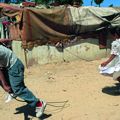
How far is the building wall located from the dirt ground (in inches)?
26.4

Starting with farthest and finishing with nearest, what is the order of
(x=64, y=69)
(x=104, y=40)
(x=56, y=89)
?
(x=104, y=40), (x=64, y=69), (x=56, y=89)

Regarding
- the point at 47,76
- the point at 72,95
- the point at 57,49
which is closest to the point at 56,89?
the point at 72,95

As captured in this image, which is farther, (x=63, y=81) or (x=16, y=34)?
(x=16, y=34)

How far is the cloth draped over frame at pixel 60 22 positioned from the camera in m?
12.8

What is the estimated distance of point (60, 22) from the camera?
534 inches

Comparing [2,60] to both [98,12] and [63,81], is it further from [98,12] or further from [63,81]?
[98,12]

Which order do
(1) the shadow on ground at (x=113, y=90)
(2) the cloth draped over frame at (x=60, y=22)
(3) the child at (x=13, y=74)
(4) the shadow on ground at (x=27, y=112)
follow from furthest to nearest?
(2) the cloth draped over frame at (x=60, y=22) → (1) the shadow on ground at (x=113, y=90) → (4) the shadow on ground at (x=27, y=112) → (3) the child at (x=13, y=74)

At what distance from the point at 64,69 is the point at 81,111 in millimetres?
5119

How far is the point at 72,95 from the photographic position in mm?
8555

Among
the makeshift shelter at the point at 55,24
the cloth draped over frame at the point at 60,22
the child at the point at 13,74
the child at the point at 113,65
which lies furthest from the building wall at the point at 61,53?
the child at the point at 13,74

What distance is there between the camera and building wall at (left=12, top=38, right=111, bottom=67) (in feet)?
42.4

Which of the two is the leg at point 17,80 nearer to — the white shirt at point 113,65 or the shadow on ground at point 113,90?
the white shirt at point 113,65

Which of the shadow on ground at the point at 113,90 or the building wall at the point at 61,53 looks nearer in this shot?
the shadow on ground at the point at 113,90

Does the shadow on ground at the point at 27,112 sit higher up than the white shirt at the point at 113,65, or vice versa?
the white shirt at the point at 113,65
